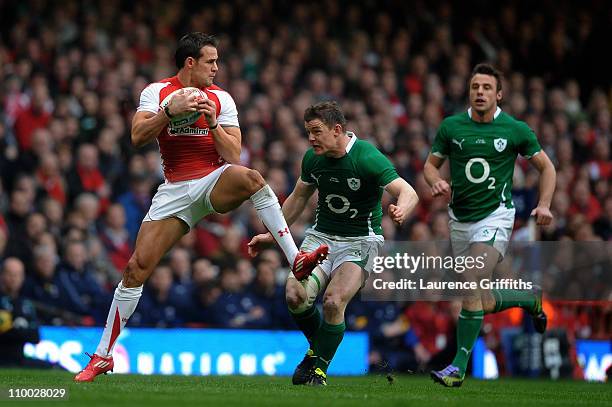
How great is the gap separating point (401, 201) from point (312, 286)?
1173 mm

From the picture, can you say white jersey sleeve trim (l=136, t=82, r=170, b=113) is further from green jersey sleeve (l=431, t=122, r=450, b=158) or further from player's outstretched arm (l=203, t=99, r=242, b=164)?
green jersey sleeve (l=431, t=122, r=450, b=158)

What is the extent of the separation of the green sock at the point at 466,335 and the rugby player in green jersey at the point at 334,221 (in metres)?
0.90

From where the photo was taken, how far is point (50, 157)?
1489cm

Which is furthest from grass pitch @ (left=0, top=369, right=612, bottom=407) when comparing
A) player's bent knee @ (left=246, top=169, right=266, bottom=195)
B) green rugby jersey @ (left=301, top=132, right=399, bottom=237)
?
player's bent knee @ (left=246, top=169, right=266, bottom=195)

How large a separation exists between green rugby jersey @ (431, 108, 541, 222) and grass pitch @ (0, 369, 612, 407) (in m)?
1.56

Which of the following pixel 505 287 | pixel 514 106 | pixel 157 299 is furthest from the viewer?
pixel 514 106

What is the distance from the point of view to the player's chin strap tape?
9.96 metres

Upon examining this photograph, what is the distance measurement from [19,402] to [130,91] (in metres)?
9.47

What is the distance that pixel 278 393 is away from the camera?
8859mm

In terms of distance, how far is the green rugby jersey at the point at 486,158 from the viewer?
416 inches

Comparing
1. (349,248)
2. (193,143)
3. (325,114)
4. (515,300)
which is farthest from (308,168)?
(515,300)

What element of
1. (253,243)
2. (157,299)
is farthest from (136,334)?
(253,243)

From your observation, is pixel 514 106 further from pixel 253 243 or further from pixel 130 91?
pixel 253 243

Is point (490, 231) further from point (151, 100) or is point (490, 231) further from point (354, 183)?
point (151, 100)
